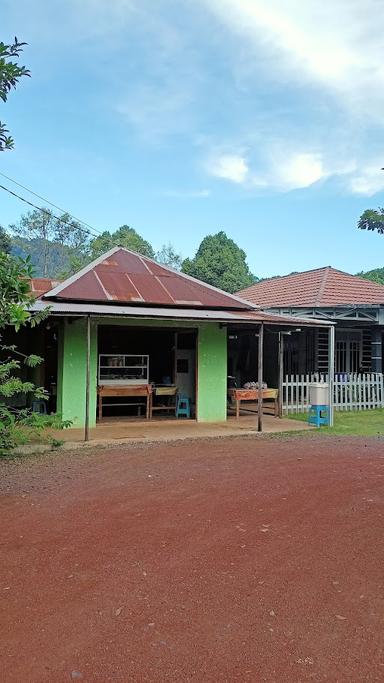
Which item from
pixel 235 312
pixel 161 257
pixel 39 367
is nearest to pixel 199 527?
pixel 235 312

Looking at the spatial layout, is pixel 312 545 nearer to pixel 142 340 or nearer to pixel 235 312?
pixel 235 312

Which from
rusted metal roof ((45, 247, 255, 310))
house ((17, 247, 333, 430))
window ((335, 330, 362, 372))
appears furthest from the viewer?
window ((335, 330, 362, 372))

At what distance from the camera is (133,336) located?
14.6 metres

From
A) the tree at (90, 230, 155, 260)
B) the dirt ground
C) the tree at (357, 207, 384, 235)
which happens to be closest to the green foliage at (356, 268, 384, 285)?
the tree at (357, 207, 384, 235)

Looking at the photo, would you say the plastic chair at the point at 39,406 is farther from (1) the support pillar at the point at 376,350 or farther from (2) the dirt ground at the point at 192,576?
(1) the support pillar at the point at 376,350

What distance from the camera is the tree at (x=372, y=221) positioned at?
31406 millimetres

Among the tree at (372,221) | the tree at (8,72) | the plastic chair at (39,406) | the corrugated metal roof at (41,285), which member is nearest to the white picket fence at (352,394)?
the plastic chair at (39,406)

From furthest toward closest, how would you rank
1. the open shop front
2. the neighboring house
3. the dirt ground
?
the neighboring house → the open shop front → the dirt ground

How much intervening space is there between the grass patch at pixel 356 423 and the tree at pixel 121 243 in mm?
30614

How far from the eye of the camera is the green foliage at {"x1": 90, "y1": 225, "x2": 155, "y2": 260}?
44219 mm

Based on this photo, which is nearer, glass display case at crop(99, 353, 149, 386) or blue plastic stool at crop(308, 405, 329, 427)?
blue plastic stool at crop(308, 405, 329, 427)

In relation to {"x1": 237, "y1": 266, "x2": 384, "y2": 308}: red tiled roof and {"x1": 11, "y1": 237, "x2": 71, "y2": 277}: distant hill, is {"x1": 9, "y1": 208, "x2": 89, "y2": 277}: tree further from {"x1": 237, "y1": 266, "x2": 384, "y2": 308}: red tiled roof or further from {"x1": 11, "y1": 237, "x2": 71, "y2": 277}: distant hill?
{"x1": 237, "y1": 266, "x2": 384, "y2": 308}: red tiled roof

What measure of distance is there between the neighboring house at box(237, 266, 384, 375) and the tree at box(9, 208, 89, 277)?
32.2 metres

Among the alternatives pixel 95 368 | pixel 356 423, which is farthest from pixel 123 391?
pixel 356 423
